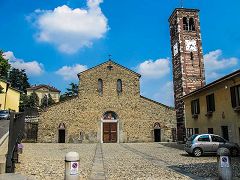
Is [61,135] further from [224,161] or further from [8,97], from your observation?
[224,161]

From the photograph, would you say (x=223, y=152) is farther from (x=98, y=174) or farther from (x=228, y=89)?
(x=228, y=89)

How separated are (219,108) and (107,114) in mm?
17977

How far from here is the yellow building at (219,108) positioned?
54.9ft

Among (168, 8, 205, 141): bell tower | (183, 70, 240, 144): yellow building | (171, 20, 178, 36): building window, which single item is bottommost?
(183, 70, 240, 144): yellow building

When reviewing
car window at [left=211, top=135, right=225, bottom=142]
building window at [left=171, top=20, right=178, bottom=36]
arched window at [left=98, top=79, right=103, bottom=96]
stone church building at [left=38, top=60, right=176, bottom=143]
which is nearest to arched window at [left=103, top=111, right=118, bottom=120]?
stone church building at [left=38, top=60, right=176, bottom=143]

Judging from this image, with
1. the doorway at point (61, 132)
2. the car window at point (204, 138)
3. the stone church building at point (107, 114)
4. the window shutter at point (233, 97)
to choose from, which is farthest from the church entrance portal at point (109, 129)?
the window shutter at point (233, 97)

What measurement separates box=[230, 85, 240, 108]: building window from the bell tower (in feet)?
54.8

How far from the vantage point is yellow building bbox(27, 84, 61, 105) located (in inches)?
3230

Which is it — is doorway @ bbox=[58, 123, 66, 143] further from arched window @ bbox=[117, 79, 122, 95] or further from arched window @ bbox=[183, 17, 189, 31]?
arched window @ bbox=[183, 17, 189, 31]

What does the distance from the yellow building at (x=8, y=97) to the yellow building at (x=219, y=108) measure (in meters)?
34.3

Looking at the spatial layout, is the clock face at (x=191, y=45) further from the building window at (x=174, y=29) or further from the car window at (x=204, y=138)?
the car window at (x=204, y=138)

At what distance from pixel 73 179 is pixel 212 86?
49.9 feet

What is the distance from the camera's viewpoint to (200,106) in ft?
73.8

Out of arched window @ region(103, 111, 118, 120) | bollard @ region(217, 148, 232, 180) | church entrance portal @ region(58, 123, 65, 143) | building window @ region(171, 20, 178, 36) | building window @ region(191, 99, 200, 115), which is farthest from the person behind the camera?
building window @ region(171, 20, 178, 36)
